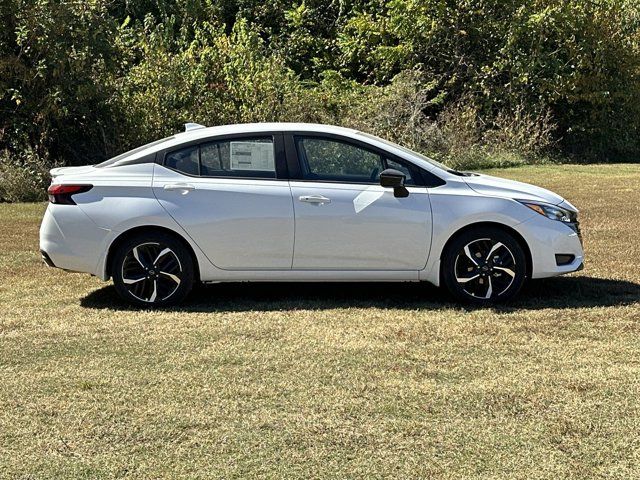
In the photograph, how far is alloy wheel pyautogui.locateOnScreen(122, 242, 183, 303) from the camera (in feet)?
25.0

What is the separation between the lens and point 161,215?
757 centimetres

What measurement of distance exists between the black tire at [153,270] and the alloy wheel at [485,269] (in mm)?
2233

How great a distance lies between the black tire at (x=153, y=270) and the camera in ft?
25.0

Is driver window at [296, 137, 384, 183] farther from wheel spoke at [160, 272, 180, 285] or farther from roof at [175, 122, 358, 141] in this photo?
wheel spoke at [160, 272, 180, 285]

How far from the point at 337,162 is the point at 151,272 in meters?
1.81

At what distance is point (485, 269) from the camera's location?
771 cm

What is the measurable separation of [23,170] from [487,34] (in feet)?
47.5

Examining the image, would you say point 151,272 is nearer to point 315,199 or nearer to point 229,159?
point 229,159

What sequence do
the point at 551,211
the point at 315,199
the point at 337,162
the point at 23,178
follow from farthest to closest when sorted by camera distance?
the point at 23,178, the point at 337,162, the point at 551,211, the point at 315,199

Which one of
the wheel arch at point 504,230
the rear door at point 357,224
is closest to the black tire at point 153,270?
the rear door at point 357,224

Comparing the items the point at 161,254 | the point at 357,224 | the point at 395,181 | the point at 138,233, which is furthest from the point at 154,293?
the point at 395,181

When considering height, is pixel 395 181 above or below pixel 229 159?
below

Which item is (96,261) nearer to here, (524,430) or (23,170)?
(524,430)

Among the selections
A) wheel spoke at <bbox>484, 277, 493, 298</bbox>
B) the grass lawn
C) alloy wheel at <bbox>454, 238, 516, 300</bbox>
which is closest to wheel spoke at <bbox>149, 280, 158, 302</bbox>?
the grass lawn
